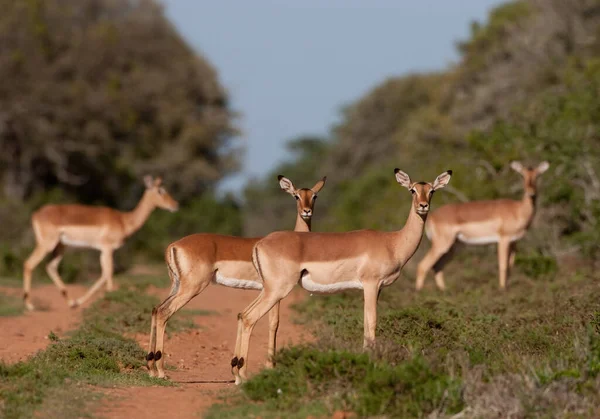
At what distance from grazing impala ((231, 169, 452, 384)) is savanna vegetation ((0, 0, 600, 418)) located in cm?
49

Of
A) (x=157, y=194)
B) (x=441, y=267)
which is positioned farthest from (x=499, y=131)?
(x=157, y=194)

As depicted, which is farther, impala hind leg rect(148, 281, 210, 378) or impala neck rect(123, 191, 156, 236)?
impala neck rect(123, 191, 156, 236)

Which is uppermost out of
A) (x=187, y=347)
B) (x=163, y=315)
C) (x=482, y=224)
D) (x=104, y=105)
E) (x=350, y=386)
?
(x=104, y=105)

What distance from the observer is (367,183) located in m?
30.3

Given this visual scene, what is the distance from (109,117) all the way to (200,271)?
24.4 meters

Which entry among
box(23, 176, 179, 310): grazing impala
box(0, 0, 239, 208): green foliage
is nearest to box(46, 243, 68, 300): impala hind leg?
box(23, 176, 179, 310): grazing impala

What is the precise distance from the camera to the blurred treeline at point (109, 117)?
3025 centimetres

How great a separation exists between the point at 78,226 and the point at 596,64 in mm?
10794

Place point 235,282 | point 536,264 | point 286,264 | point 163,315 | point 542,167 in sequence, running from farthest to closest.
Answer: point 536,264, point 542,167, point 235,282, point 163,315, point 286,264

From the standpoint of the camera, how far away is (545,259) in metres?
16.7

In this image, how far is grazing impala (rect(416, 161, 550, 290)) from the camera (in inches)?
645

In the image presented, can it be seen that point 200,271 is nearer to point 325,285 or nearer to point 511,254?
point 325,285

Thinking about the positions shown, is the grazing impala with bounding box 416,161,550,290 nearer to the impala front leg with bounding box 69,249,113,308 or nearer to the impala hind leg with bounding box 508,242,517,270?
the impala hind leg with bounding box 508,242,517,270

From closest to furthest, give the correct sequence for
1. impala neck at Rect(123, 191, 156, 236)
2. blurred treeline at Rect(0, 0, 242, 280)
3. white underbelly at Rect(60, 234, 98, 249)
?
white underbelly at Rect(60, 234, 98, 249), impala neck at Rect(123, 191, 156, 236), blurred treeline at Rect(0, 0, 242, 280)
